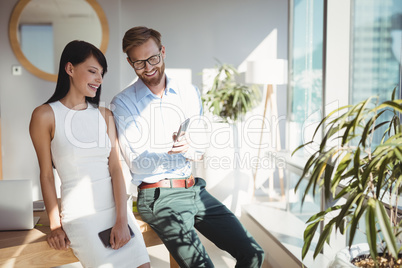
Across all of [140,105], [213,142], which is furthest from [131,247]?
[213,142]

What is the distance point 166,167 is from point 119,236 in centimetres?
45

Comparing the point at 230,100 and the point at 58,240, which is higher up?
the point at 230,100

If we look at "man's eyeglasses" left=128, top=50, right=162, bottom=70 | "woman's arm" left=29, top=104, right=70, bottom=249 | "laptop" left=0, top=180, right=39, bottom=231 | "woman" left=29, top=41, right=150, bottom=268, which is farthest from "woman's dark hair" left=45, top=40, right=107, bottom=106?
"laptop" left=0, top=180, right=39, bottom=231

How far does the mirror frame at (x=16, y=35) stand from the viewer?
15.4ft

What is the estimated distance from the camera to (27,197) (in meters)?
2.01

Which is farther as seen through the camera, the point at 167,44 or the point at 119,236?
the point at 167,44

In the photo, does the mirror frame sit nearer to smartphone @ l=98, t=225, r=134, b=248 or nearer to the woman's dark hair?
the woman's dark hair

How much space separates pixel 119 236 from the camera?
1845 mm

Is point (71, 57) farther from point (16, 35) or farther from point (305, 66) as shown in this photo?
point (16, 35)

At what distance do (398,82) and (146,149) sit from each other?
130cm

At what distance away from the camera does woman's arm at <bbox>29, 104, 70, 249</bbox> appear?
1828mm

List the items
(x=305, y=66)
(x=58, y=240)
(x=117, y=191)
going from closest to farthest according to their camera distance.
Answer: (x=58, y=240) < (x=117, y=191) < (x=305, y=66)

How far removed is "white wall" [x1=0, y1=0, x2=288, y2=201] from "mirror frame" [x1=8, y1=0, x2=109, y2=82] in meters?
0.06

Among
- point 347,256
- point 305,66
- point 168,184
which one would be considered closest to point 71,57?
point 168,184
